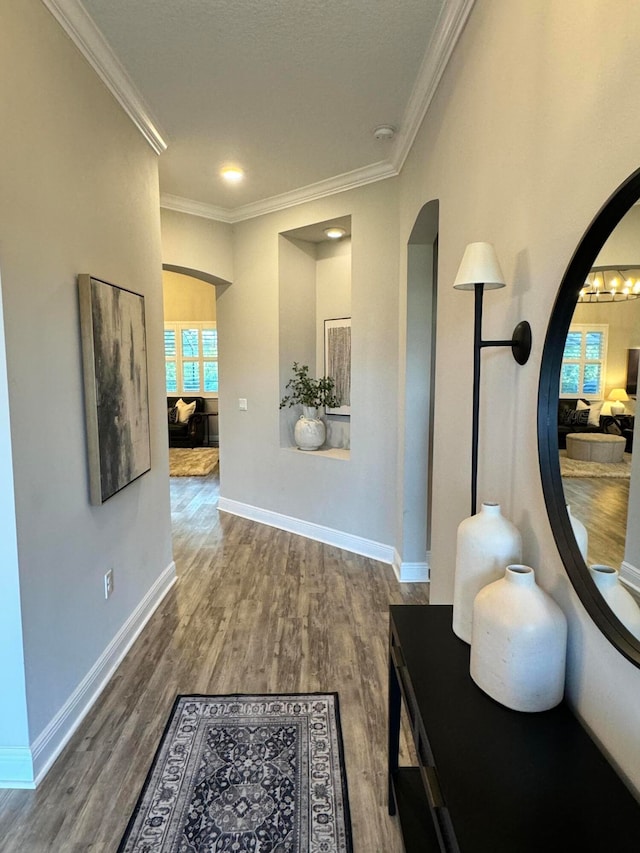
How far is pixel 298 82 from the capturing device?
98.7 inches

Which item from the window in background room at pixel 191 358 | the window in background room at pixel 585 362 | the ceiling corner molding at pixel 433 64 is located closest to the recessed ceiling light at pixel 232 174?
the ceiling corner molding at pixel 433 64

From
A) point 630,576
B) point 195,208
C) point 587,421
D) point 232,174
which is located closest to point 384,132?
point 232,174

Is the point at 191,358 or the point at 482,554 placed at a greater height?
the point at 191,358

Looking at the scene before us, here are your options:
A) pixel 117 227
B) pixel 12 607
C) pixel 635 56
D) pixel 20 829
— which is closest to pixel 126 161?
pixel 117 227

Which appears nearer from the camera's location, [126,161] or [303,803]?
[303,803]

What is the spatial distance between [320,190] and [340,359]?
140 centimetres

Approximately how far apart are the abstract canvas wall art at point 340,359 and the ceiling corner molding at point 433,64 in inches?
64.4

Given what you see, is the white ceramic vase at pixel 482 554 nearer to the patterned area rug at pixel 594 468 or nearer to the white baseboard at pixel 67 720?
the patterned area rug at pixel 594 468

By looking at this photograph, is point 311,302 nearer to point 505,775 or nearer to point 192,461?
point 192,461

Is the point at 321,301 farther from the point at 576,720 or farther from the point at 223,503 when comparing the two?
the point at 576,720

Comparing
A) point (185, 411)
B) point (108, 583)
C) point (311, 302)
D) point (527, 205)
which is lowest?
point (108, 583)

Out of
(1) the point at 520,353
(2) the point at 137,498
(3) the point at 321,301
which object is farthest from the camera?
(3) the point at 321,301

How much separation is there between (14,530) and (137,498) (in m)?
1.15

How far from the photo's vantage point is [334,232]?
13.8 feet
